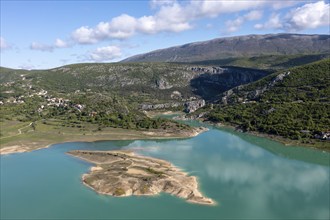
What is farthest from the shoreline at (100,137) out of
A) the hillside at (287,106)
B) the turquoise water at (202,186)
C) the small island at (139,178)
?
the hillside at (287,106)

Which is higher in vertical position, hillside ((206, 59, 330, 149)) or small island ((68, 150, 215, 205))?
hillside ((206, 59, 330, 149))

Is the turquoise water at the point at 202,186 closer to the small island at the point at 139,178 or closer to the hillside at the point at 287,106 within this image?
the small island at the point at 139,178

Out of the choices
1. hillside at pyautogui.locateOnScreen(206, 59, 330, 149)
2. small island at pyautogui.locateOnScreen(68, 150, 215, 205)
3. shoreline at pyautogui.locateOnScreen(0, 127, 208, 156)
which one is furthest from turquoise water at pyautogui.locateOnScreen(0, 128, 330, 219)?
hillside at pyautogui.locateOnScreen(206, 59, 330, 149)

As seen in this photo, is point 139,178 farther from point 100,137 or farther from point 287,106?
point 287,106

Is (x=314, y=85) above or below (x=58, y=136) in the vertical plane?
above

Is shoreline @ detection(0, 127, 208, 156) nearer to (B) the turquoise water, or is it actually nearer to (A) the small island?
(B) the turquoise water

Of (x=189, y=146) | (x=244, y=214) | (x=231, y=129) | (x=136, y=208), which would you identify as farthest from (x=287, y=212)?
(x=231, y=129)

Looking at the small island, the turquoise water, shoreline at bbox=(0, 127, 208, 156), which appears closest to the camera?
the turquoise water

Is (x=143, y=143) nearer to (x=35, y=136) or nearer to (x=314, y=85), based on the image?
(x=35, y=136)
